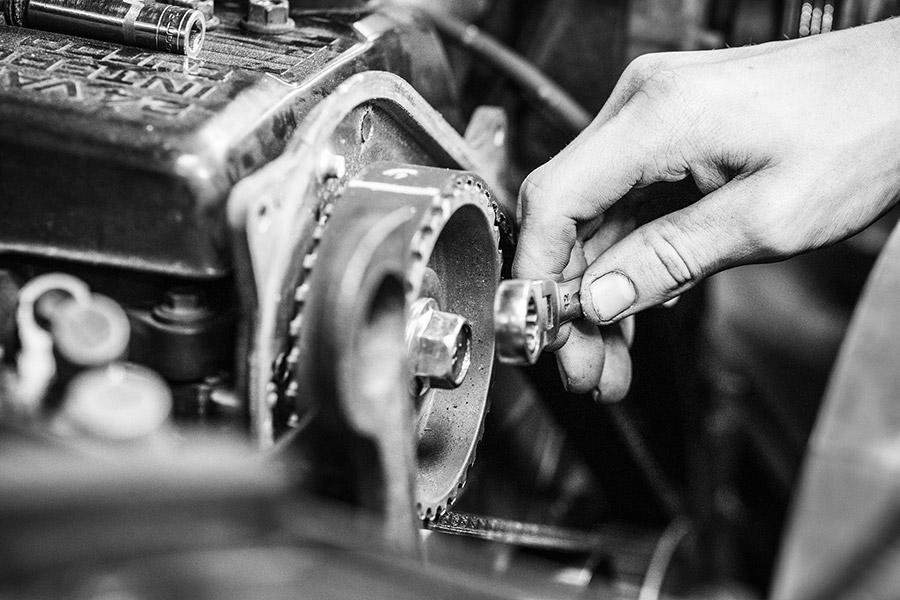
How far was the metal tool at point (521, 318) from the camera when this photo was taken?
586mm

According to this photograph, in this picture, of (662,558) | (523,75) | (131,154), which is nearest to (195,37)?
(131,154)

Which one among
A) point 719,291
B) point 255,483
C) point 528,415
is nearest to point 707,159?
point 255,483

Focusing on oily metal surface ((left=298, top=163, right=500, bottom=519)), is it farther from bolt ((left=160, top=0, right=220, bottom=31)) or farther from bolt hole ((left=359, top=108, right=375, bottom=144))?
bolt ((left=160, top=0, right=220, bottom=31))

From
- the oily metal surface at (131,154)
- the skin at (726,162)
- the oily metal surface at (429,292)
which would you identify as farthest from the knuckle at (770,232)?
the oily metal surface at (131,154)

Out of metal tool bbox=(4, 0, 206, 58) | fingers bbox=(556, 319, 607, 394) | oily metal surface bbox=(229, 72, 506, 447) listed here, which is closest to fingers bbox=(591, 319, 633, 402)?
fingers bbox=(556, 319, 607, 394)

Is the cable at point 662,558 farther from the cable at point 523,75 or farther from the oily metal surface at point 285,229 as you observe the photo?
the oily metal surface at point 285,229

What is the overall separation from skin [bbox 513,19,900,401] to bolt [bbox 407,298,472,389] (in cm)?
14

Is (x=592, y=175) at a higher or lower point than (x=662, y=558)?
higher

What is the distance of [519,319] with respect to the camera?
0.58 m

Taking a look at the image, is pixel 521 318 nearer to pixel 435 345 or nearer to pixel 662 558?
pixel 435 345

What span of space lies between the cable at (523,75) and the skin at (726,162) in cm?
39

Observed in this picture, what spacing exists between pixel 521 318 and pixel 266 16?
1.13ft

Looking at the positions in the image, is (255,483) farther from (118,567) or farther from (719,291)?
(719,291)

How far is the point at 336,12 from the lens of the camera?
80 cm
